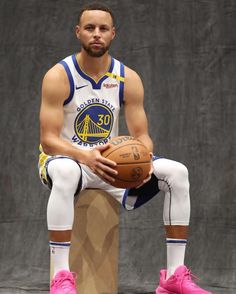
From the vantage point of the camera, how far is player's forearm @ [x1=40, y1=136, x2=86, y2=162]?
372cm

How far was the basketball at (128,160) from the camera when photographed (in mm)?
3574

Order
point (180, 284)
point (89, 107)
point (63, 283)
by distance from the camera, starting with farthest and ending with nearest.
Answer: point (89, 107), point (180, 284), point (63, 283)

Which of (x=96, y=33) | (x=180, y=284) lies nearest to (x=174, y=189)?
(x=180, y=284)

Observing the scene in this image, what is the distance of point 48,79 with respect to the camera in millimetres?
3836

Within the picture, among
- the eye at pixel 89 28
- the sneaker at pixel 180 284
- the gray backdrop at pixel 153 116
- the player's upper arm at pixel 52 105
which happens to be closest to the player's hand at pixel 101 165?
the player's upper arm at pixel 52 105

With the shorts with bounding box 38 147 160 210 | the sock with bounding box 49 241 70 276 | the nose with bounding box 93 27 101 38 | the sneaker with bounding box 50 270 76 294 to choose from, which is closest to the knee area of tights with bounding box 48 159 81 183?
the shorts with bounding box 38 147 160 210

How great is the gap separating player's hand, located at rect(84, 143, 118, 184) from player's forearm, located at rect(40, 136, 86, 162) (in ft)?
0.27

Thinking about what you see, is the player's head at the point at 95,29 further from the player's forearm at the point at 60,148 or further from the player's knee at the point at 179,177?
the player's knee at the point at 179,177

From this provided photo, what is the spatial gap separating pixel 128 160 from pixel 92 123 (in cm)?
42

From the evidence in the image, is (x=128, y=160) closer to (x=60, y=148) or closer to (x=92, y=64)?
(x=60, y=148)

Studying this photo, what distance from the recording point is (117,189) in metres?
3.88

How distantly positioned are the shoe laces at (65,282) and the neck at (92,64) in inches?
34.8

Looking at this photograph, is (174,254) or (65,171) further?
(174,254)

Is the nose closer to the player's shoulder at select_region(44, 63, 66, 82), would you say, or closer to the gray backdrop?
the player's shoulder at select_region(44, 63, 66, 82)
